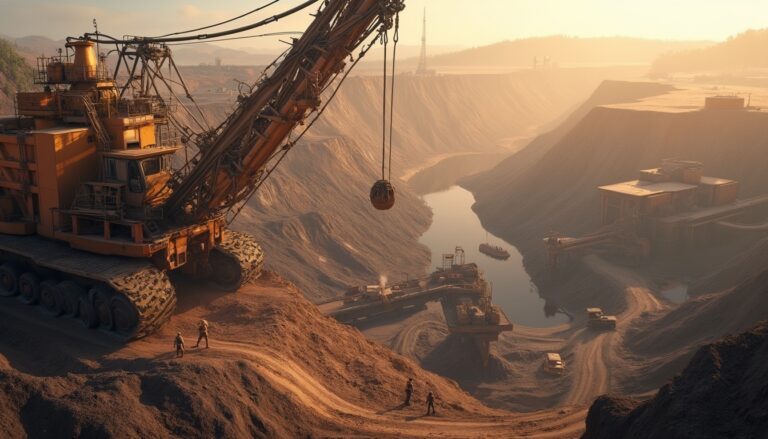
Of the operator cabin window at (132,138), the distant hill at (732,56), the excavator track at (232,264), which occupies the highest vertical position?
the distant hill at (732,56)

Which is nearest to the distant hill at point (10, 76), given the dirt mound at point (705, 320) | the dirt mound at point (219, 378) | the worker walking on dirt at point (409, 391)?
the dirt mound at point (219, 378)

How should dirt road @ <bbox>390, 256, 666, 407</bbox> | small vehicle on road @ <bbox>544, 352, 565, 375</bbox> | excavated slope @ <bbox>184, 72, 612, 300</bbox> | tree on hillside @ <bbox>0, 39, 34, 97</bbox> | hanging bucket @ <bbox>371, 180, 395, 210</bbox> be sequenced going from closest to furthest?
hanging bucket @ <bbox>371, 180, 395, 210</bbox>
dirt road @ <bbox>390, 256, 666, 407</bbox>
small vehicle on road @ <bbox>544, 352, 565, 375</bbox>
excavated slope @ <bbox>184, 72, 612, 300</bbox>
tree on hillside @ <bbox>0, 39, 34, 97</bbox>

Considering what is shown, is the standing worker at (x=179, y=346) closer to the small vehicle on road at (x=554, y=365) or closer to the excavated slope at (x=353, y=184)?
the small vehicle on road at (x=554, y=365)

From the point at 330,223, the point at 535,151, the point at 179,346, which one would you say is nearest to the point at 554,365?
the point at 179,346

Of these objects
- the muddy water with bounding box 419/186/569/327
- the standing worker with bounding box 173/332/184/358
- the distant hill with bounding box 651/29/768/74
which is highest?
the distant hill with bounding box 651/29/768/74

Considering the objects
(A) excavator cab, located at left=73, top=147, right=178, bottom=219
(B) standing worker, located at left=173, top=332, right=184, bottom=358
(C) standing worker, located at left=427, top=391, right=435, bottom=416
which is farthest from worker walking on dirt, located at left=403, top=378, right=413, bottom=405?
(A) excavator cab, located at left=73, top=147, right=178, bottom=219

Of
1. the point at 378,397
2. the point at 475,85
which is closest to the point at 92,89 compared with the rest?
the point at 378,397

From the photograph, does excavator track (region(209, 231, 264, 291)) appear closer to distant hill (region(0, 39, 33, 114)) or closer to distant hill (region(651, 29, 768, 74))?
distant hill (region(0, 39, 33, 114))
